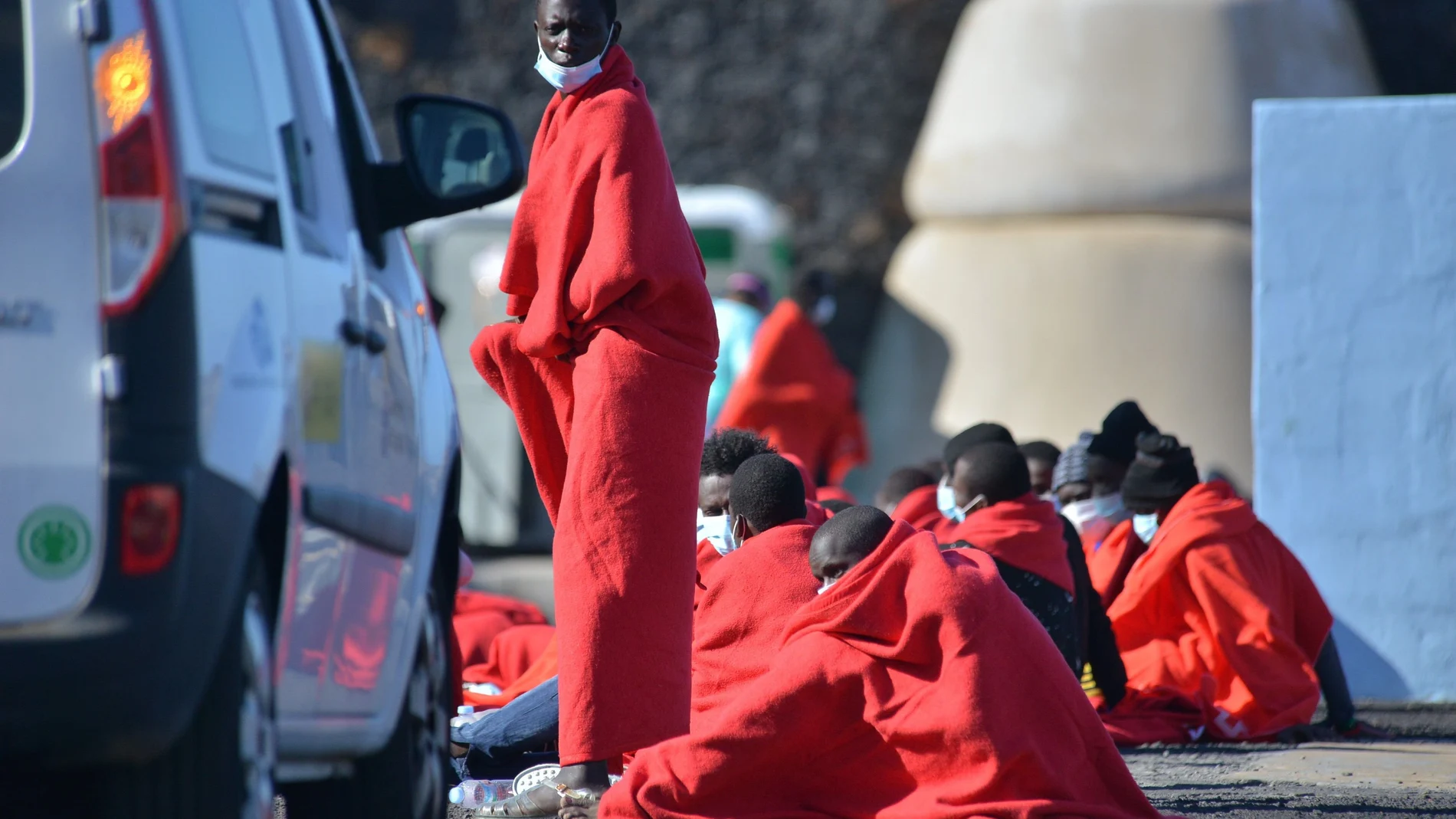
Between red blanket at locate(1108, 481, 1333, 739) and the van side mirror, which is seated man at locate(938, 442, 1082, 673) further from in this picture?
the van side mirror

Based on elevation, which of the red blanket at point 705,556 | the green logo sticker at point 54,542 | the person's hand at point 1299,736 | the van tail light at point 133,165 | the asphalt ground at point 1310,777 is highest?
the van tail light at point 133,165

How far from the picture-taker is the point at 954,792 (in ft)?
13.9

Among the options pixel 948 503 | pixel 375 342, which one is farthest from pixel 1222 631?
pixel 375 342

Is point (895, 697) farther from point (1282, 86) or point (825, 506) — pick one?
→ point (1282, 86)

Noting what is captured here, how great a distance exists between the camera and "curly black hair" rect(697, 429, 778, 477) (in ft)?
18.6

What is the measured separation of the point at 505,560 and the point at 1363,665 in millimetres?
5858

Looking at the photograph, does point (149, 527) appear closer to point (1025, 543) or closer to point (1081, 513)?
point (1025, 543)

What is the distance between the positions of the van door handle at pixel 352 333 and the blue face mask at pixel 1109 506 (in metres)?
4.89

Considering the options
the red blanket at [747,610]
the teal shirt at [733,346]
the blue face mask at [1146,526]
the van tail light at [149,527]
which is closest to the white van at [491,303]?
the teal shirt at [733,346]

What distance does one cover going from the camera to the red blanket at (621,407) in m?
4.06

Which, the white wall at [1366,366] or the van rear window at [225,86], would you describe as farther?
the white wall at [1366,366]

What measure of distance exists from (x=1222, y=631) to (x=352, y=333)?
4288mm

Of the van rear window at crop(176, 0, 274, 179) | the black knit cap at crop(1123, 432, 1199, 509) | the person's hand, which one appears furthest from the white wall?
the van rear window at crop(176, 0, 274, 179)

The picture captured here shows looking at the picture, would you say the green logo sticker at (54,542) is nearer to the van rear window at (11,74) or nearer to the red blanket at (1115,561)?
the van rear window at (11,74)
